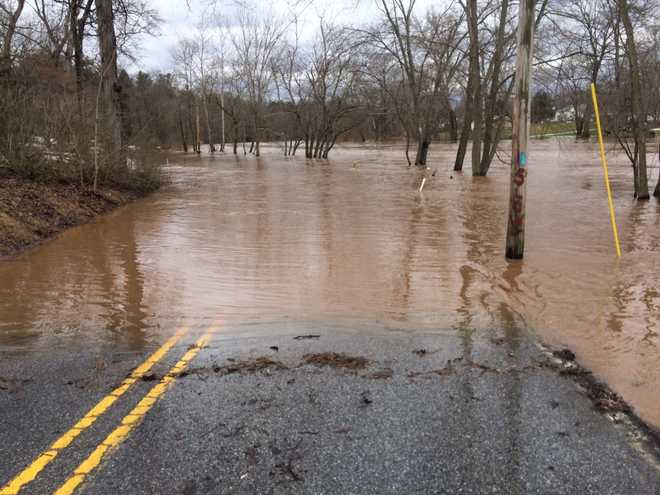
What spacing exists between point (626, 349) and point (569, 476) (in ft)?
8.63

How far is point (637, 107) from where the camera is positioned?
16.2m

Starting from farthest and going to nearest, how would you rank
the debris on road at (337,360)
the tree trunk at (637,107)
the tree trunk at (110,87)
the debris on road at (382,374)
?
1. the tree trunk at (110,87)
2. the tree trunk at (637,107)
3. the debris on road at (337,360)
4. the debris on road at (382,374)

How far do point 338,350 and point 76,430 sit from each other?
236cm

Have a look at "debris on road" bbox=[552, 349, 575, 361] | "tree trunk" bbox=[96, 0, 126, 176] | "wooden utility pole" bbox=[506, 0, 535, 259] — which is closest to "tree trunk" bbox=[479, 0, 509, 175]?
"tree trunk" bbox=[96, 0, 126, 176]

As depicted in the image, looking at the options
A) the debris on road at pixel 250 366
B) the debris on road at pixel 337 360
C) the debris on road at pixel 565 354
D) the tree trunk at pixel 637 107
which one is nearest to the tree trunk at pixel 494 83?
the tree trunk at pixel 637 107

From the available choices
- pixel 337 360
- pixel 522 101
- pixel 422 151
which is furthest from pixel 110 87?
pixel 422 151

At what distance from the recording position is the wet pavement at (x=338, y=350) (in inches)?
128

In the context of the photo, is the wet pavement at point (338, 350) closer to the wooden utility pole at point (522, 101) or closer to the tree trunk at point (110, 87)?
the wooden utility pole at point (522, 101)

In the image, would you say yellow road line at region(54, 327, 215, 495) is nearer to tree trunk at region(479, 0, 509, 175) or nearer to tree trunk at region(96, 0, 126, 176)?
tree trunk at region(96, 0, 126, 176)

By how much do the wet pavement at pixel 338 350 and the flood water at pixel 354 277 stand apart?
1.9 inches

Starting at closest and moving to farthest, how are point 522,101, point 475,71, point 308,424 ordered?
point 308,424 → point 522,101 → point 475,71

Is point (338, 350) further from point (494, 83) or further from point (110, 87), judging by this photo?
point (494, 83)

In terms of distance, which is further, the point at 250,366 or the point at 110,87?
the point at 110,87

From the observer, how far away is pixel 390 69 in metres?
39.5
